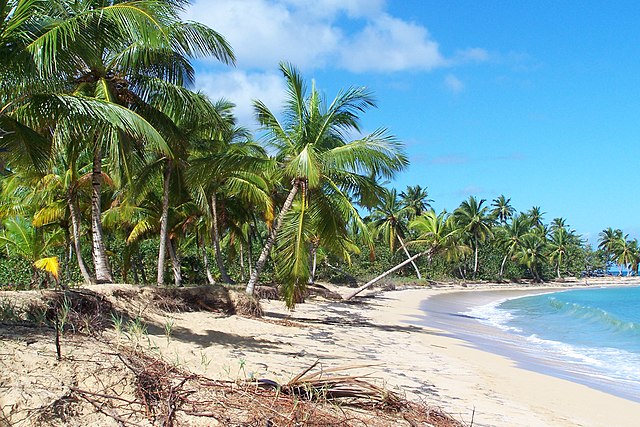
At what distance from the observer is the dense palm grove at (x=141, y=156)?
310 inches

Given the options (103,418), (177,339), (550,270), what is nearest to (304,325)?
(177,339)

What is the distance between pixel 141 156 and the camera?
12.7 metres

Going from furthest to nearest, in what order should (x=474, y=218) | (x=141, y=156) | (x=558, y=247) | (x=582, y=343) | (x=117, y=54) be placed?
(x=558, y=247)
(x=474, y=218)
(x=582, y=343)
(x=141, y=156)
(x=117, y=54)

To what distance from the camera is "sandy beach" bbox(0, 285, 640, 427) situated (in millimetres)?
6520

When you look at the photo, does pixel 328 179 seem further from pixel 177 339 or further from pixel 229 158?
pixel 177 339

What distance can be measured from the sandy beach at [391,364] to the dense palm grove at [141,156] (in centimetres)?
199

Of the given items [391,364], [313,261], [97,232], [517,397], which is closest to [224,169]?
[97,232]

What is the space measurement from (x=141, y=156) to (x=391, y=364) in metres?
7.48

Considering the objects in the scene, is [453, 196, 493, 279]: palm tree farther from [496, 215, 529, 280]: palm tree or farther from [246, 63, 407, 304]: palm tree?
[246, 63, 407, 304]: palm tree

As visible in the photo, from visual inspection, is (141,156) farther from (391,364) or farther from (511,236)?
(511,236)

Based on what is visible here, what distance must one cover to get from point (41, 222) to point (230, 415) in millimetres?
12084

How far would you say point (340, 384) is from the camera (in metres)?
5.27

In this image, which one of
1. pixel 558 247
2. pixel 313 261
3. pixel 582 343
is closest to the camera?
pixel 582 343

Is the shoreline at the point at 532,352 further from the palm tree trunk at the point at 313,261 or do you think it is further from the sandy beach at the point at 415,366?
the palm tree trunk at the point at 313,261
